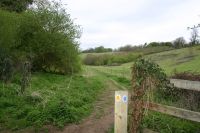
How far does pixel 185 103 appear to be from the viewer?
984 cm

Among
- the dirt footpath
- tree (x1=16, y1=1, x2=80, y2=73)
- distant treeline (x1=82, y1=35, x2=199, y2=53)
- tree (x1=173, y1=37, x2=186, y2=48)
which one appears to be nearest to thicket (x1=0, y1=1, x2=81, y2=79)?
tree (x1=16, y1=1, x2=80, y2=73)

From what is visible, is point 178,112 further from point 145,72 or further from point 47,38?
point 47,38

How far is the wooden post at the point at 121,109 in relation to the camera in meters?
7.02

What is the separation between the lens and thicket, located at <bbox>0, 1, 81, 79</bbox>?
85.1 ft

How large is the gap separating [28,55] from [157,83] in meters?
18.8

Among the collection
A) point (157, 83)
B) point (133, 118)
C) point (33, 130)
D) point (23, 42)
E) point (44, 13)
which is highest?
point (44, 13)

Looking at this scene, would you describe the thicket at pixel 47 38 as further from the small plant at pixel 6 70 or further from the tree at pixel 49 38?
the small plant at pixel 6 70

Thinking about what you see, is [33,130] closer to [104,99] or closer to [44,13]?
[104,99]

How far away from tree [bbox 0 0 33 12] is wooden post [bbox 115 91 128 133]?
22635 mm

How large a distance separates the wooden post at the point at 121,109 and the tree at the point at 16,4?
22.6m

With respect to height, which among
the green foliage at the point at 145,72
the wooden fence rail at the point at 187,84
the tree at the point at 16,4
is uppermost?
the tree at the point at 16,4

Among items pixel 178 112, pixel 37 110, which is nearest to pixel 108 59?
pixel 37 110

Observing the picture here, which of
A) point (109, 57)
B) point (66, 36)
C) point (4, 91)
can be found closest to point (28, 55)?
point (66, 36)

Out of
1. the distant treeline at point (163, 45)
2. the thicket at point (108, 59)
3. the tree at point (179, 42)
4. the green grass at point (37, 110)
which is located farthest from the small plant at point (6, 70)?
the tree at point (179, 42)
